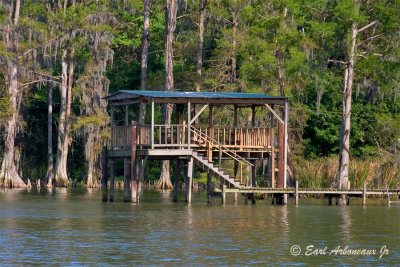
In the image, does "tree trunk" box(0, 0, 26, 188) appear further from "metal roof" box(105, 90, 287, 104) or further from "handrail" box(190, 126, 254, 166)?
"handrail" box(190, 126, 254, 166)

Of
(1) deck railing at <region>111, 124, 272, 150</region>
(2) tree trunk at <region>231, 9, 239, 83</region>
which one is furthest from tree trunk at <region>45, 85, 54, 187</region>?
(1) deck railing at <region>111, 124, 272, 150</region>

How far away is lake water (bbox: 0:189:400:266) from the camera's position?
29.6 metres

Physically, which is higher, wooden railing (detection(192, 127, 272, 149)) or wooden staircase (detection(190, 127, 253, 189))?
wooden railing (detection(192, 127, 272, 149))

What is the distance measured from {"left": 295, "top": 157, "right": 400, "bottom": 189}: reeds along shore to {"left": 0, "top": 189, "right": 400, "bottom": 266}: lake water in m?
4.08

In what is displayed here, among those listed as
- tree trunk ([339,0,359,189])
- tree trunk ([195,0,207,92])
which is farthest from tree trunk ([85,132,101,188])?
tree trunk ([339,0,359,189])

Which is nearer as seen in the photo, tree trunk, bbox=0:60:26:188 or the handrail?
the handrail

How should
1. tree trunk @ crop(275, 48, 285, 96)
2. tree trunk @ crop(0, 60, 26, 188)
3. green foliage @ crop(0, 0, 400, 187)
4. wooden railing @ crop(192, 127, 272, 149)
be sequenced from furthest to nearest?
1. tree trunk @ crop(0, 60, 26, 188)
2. tree trunk @ crop(275, 48, 285, 96)
3. green foliage @ crop(0, 0, 400, 187)
4. wooden railing @ crop(192, 127, 272, 149)

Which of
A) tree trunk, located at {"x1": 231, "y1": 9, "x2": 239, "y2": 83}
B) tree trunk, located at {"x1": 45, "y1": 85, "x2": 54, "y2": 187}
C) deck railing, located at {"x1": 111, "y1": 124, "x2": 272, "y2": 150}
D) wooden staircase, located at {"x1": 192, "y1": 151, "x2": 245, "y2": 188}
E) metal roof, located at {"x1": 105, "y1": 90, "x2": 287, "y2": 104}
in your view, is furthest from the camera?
tree trunk, located at {"x1": 45, "y1": 85, "x2": 54, "y2": 187}

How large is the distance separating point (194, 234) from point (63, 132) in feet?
119

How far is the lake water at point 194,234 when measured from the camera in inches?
1164

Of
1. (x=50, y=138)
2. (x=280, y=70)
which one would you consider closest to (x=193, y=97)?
(x=280, y=70)

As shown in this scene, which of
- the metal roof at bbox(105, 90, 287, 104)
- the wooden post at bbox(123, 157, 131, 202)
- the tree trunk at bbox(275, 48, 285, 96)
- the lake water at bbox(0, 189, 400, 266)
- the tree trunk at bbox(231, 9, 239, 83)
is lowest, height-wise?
the lake water at bbox(0, 189, 400, 266)

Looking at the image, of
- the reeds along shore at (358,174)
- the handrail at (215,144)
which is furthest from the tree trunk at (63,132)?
the handrail at (215,144)

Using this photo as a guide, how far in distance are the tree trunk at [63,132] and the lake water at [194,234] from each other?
18.6 m
